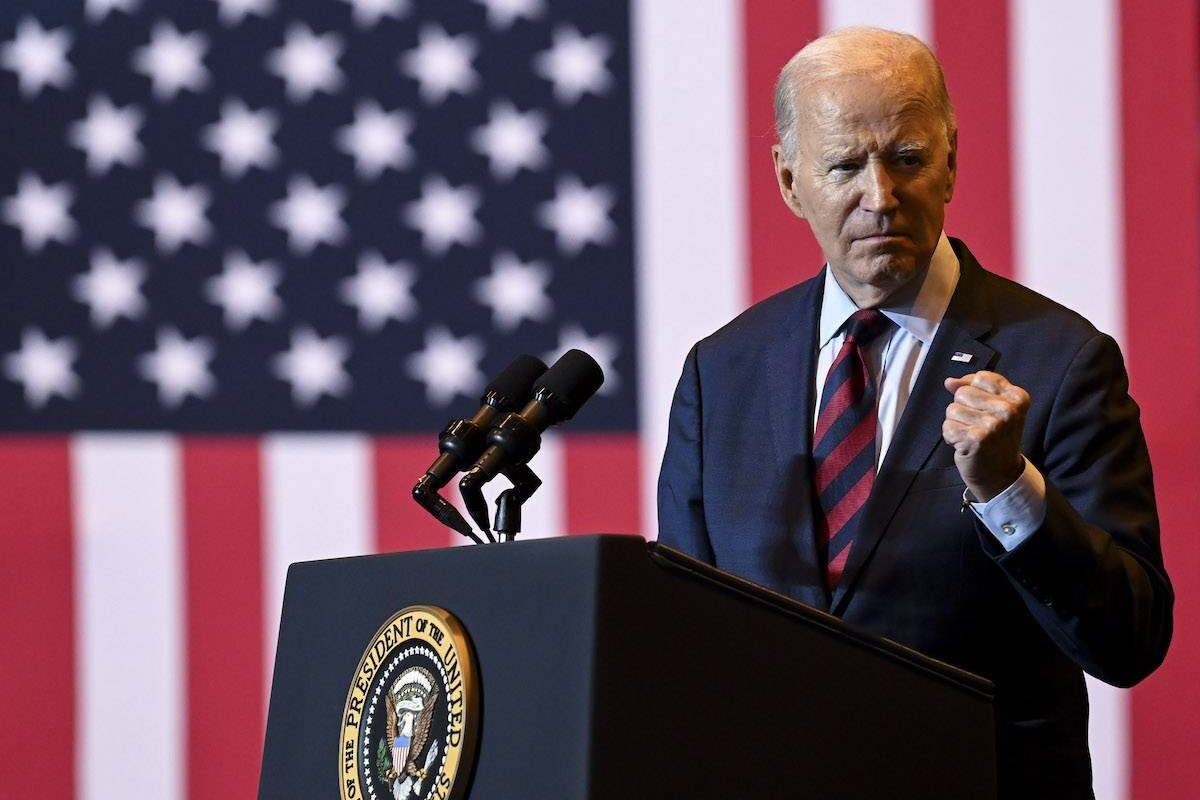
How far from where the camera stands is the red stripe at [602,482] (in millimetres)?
2996

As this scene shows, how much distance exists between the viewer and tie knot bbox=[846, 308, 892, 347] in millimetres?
1713

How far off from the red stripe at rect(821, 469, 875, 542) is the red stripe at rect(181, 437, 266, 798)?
1.74m

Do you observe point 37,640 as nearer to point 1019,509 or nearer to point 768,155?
point 768,155

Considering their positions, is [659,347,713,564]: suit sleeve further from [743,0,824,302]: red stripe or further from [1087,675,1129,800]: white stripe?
[1087,675,1129,800]: white stripe

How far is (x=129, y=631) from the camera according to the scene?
3.05 m

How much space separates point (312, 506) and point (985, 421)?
2.09m

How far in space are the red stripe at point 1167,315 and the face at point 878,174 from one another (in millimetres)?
1282

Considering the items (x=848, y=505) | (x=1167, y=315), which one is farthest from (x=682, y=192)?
(x=848, y=505)

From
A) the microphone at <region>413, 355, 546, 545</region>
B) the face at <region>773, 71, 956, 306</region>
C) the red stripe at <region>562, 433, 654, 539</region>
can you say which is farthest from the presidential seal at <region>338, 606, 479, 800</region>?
the red stripe at <region>562, 433, 654, 539</region>

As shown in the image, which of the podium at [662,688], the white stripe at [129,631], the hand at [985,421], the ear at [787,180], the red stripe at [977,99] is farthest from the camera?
the white stripe at [129,631]

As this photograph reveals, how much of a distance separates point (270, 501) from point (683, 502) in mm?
1477

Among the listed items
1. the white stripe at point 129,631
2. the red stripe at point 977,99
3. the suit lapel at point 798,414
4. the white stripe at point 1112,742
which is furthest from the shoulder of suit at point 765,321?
the white stripe at point 129,631

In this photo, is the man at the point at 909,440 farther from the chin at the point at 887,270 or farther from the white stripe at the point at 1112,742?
the white stripe at the point at 1112,742

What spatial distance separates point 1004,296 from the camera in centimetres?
171
